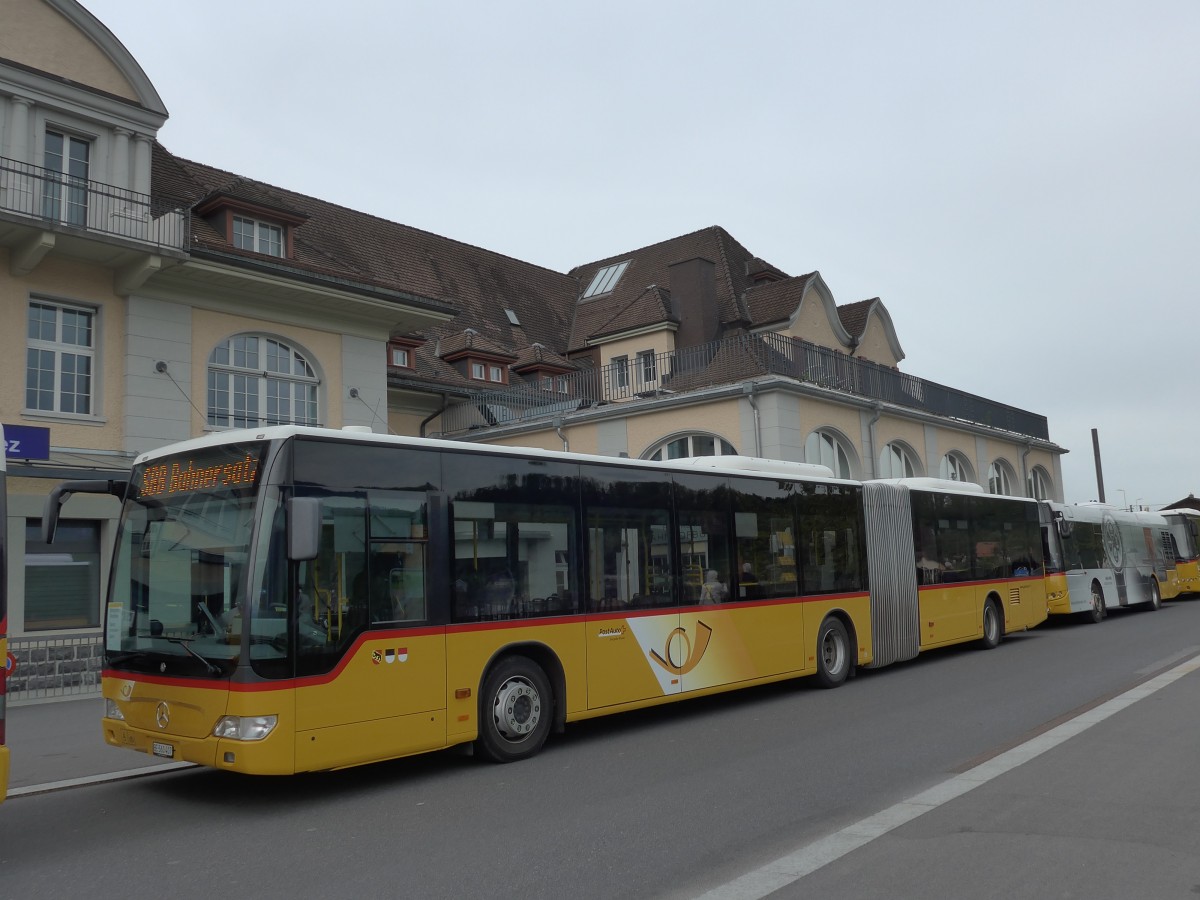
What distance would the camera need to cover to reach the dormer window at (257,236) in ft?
66.8

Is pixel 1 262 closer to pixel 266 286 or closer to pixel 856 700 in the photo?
pixel 266 286

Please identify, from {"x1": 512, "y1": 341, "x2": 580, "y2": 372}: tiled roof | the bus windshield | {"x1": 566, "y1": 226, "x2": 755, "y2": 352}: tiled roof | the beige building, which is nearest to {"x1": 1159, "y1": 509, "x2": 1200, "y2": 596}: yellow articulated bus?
the beige building

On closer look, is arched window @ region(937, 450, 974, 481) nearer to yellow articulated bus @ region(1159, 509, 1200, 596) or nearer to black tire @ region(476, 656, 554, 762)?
yellow articulated bus @ region(1159, 509, 1200, 596)

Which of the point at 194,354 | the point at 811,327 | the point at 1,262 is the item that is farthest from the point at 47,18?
the point at 811,327

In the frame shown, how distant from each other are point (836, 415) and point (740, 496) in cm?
1257

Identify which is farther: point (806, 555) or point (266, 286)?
point (266, 286)

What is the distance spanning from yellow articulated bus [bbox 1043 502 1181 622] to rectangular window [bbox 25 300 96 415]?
19.2 metres

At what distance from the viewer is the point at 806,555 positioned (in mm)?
13156

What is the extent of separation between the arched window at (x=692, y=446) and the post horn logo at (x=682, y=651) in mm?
11894

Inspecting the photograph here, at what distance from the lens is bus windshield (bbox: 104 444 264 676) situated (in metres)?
7.39

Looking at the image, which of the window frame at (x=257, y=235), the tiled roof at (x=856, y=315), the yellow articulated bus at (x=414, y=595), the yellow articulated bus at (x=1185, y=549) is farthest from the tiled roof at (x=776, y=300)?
the yellow articulated bus at (x=414, y=595)

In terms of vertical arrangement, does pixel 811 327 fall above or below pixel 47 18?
below

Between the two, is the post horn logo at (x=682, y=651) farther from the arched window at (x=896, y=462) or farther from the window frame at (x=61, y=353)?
the arched window at (x=896, y=462)

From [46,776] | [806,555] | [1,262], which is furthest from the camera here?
[1,262]
